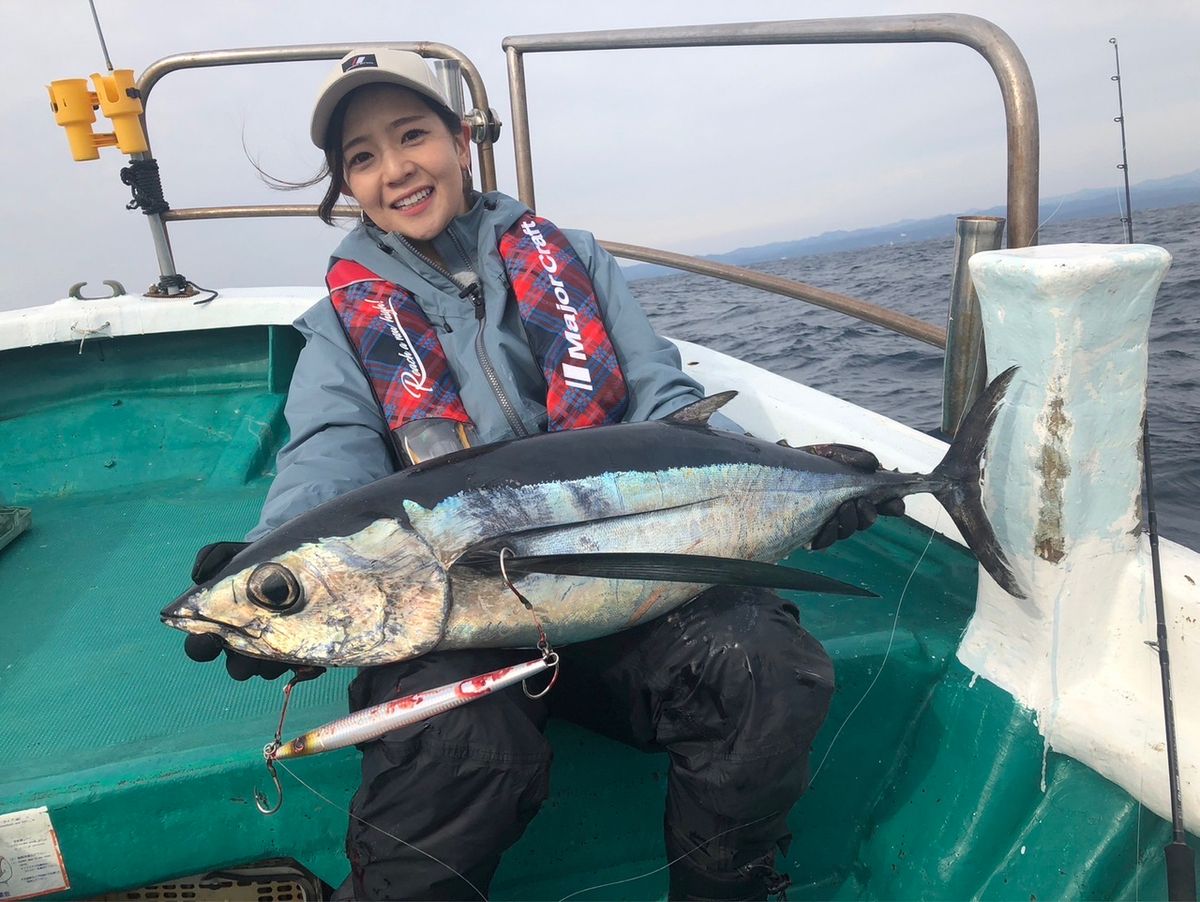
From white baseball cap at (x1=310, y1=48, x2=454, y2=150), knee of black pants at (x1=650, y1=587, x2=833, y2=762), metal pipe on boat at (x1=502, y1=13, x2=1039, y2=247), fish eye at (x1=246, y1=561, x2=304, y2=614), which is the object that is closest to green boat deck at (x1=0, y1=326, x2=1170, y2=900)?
knee of black pants at (x1=650, y1=587, x2=833, y2=762)

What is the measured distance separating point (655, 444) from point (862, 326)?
1369cm

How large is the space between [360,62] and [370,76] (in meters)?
0.05

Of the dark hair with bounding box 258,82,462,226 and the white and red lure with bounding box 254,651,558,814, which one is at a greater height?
the dark hair with bounding box 258,82,462,226

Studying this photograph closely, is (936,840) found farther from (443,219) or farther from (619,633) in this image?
(443,219)

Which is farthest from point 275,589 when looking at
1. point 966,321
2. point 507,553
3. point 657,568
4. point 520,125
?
point 520,125

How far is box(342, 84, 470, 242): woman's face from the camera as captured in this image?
243 cm

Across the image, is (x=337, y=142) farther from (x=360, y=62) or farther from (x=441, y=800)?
(x=441, y=800)

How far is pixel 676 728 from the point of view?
1.69 m

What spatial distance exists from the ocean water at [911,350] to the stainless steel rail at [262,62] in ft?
7.47

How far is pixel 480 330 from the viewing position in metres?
2.46

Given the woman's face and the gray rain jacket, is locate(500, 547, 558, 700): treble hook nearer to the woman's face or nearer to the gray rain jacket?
the gray rain jacket

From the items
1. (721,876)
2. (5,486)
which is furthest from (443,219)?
(5,486)

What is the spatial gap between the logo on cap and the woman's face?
9cm

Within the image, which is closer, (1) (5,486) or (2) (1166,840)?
(2) (1166,840)
